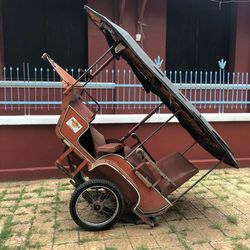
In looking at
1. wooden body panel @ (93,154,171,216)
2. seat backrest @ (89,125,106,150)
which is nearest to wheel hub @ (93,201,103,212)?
wooden body panel @ (93,154,171,216)

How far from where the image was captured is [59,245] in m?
3.43

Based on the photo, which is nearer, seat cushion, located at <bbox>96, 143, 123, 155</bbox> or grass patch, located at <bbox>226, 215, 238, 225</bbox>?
seat cushion, located at <bbox>96, 143, 123, 155</bbox>

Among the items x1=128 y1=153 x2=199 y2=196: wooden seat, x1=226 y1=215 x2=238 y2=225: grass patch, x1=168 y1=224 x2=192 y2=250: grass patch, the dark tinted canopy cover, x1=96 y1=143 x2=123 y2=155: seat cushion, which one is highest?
the dark tinted canopy cover

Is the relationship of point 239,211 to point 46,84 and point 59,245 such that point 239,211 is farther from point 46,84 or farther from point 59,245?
point 46,84

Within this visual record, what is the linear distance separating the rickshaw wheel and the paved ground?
0.11 meters

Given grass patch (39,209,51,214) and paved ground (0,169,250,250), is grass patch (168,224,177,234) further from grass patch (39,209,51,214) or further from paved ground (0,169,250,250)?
grass patch (39,209,51,214)

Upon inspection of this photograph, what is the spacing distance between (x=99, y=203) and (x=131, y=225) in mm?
468

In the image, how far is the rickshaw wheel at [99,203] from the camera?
3650 mm

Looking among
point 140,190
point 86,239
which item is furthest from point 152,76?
point 86,239

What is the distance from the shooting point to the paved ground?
11.4ft

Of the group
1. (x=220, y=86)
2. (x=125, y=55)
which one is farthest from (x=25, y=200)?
(x=220, y=86)

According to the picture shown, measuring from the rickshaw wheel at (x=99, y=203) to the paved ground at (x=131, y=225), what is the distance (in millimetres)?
107

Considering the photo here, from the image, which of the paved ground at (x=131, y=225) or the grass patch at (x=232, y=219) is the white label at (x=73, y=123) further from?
the grass patch at (x=232, y=219)

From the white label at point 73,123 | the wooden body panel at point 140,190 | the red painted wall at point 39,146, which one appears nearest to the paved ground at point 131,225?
the wooden body panel at point 140,190
